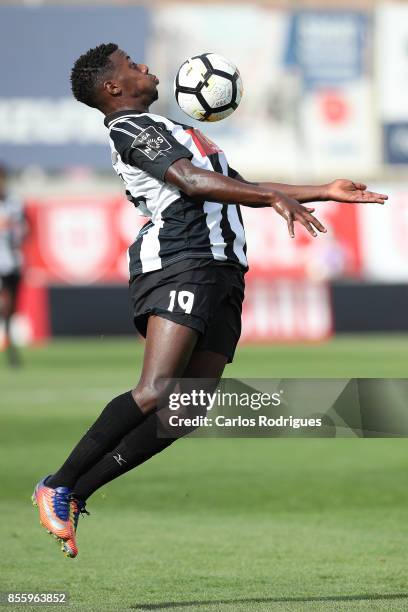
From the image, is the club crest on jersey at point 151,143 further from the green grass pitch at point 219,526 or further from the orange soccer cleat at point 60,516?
the green grass pitch at point 219,526

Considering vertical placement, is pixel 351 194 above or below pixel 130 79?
below

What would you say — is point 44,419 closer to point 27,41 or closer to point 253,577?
point 253,577

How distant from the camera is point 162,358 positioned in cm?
568

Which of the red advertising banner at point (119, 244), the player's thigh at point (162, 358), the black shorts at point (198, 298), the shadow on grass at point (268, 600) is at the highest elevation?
the black shorts at point (198, 298)

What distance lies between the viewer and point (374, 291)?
24000 millimetres

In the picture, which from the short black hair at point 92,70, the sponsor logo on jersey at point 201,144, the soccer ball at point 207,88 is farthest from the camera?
the soccer ball at point 207,88

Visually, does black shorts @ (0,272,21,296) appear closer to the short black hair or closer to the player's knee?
the short black hair

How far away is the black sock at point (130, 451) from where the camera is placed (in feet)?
18.9

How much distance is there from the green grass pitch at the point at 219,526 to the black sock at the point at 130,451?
55cm

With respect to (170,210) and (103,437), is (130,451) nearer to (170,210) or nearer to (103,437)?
(103,437)

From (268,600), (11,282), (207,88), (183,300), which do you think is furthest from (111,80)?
(11,282)

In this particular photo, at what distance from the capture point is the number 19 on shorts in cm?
575

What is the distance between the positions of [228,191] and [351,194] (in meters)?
0.51

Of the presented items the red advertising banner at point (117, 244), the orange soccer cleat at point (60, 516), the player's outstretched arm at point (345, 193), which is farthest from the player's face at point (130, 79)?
the red advertising banner at point (117, 244)
